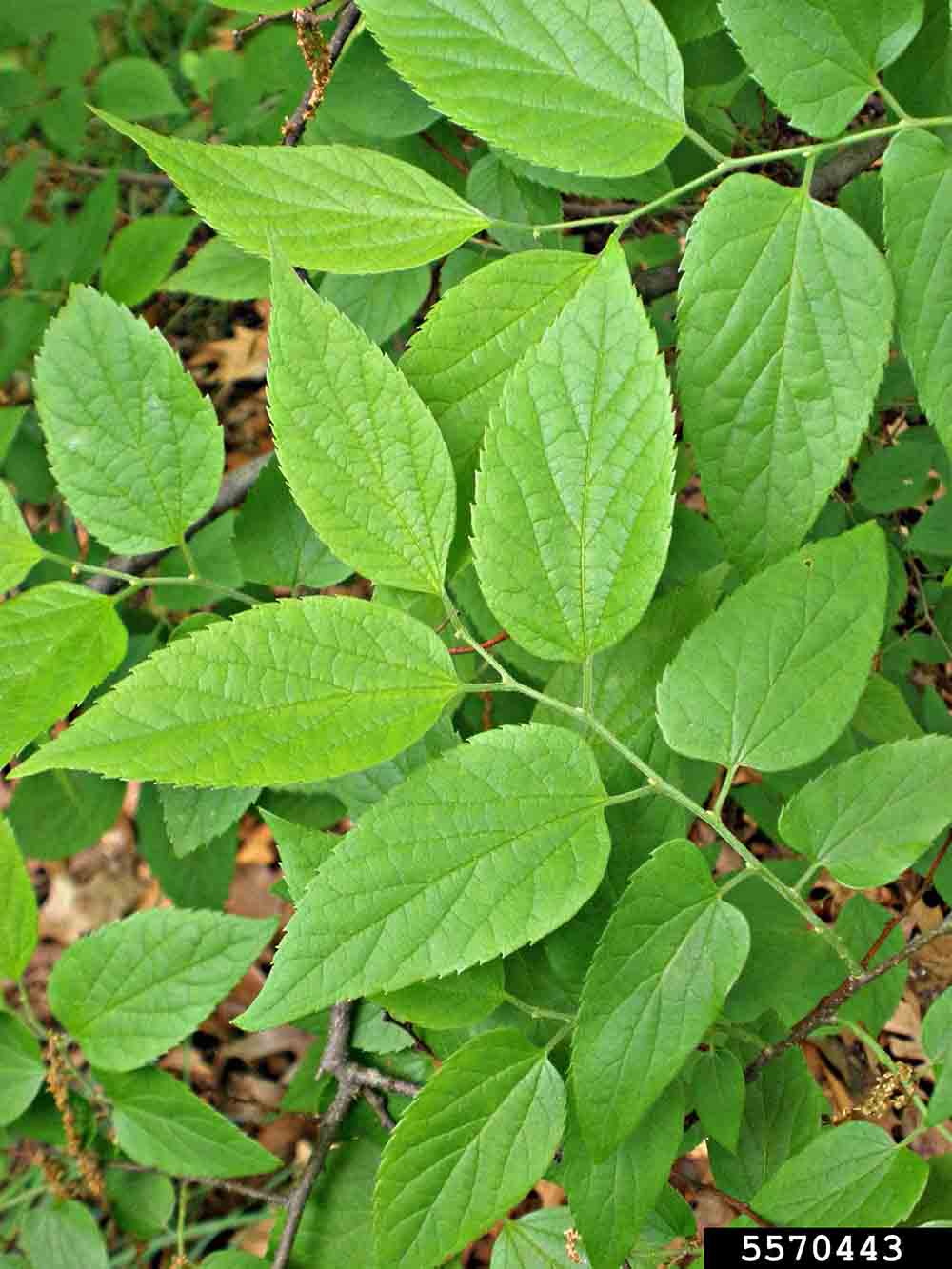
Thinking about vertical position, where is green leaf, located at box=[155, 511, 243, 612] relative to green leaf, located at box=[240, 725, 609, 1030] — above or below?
above

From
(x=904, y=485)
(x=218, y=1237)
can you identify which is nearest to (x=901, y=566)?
(x=904, y=485)

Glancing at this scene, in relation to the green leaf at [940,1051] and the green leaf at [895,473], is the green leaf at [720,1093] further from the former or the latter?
the green leaf at [895,473]

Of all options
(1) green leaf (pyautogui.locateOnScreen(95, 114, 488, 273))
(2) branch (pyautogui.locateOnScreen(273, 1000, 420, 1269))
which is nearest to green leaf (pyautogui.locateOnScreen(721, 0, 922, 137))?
(1) green leaf (pyautogui.locateOnScreen(95, 114, 488, 273))

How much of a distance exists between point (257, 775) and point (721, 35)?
0.95 metres

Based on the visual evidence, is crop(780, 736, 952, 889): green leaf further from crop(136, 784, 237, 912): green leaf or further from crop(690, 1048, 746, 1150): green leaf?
crop(136, 784, 237, 912): green leaf

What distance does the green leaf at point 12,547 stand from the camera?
1.12 m

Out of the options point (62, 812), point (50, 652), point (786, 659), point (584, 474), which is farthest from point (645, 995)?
point (62, 812)

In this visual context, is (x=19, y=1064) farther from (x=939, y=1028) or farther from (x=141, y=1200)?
(x=939, y=1028)

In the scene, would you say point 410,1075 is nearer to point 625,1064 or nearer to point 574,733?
point 625,1064

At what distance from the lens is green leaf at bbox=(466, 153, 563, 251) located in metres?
1.16

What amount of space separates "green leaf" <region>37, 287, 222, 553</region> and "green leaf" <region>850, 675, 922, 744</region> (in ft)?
2.65

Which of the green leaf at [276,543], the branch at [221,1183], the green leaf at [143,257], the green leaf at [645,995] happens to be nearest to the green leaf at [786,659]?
the green leaf at [645,995]

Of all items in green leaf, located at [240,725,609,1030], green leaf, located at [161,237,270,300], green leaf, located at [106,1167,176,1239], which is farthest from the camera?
green leaf, located at [106,1167,176,1239]

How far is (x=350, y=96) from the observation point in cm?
114
